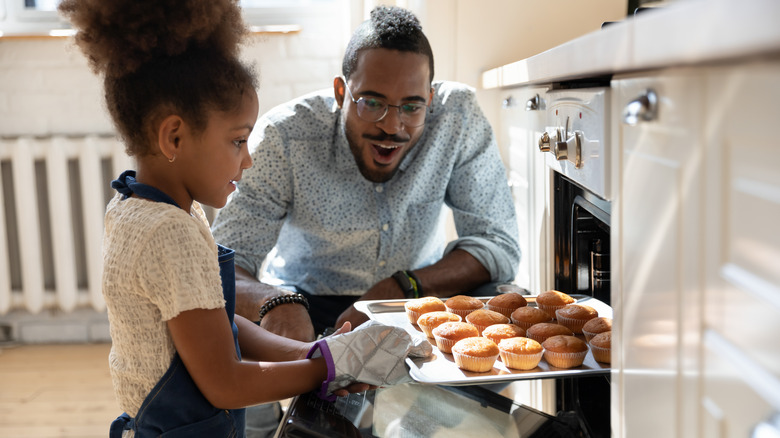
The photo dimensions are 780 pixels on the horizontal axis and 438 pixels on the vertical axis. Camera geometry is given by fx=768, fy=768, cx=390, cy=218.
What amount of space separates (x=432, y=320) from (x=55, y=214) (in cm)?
211

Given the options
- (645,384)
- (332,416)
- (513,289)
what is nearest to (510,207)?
(513,289)

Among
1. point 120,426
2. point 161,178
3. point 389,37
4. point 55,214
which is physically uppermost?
point 389,37

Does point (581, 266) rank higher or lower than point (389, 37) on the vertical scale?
lower

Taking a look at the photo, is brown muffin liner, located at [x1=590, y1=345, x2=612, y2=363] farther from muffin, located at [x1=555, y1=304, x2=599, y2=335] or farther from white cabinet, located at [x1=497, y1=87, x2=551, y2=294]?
white cabinet, located at [x1=497, y1=87, x2=551, y2=294]

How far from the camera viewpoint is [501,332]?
114cm

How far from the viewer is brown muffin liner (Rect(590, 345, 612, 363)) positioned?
102 cm

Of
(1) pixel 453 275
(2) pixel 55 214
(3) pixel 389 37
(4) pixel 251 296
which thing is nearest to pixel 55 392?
(2) pixel 55 214

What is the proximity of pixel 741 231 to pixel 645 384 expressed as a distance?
10.0 inches

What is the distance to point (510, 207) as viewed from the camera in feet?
6.01

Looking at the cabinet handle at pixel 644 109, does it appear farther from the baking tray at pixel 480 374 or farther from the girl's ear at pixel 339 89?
the girl's ear at pixel 339 89

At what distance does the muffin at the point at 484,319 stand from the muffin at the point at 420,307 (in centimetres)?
7

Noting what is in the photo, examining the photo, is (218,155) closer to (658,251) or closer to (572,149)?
(572,149)

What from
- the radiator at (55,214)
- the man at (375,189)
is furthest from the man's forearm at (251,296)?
the radiator at (55,214)

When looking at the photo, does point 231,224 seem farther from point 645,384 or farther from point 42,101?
point 42,101
